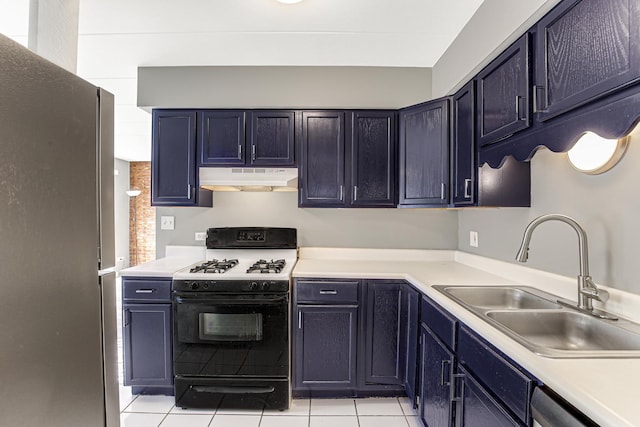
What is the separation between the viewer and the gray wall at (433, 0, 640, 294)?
4.26 feet

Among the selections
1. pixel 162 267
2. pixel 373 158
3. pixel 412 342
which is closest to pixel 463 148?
pixel 373 158

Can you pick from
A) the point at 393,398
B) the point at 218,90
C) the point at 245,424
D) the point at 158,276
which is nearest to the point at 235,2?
the point at 218,90

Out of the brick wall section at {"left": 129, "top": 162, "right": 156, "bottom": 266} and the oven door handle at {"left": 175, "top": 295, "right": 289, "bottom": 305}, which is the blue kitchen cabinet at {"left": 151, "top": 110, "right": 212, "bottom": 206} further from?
the brick wall section at {"left": 129, "top": 162, "right": 156, "bottom": 266}

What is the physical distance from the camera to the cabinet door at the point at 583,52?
93cm

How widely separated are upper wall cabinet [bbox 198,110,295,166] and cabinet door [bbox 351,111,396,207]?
52cm

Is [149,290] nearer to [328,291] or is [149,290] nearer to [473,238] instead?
[328,291]

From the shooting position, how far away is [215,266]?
240 centimetres

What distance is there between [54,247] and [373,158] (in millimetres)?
2183

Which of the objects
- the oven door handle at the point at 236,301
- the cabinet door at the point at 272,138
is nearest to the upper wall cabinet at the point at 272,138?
the cabinet door at the point at 272,138

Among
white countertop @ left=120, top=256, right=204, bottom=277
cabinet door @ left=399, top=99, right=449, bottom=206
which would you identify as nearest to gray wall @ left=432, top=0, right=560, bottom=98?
cabinet door @ left=399, top=99, right=449, bottom=206

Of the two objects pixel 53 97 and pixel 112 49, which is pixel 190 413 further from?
pixel 112 49

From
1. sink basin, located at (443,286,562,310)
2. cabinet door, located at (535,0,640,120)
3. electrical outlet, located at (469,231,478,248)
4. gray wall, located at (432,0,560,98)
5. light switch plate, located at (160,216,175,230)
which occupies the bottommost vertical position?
sink basin, located at (443,286,562,310)

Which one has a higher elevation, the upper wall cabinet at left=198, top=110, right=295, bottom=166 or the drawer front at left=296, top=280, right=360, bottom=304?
the upper wall cabinet at left=198, top=110, right=295, bottom=166

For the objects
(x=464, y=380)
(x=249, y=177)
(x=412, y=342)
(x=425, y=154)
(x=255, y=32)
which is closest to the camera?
(x=464, y=380)
